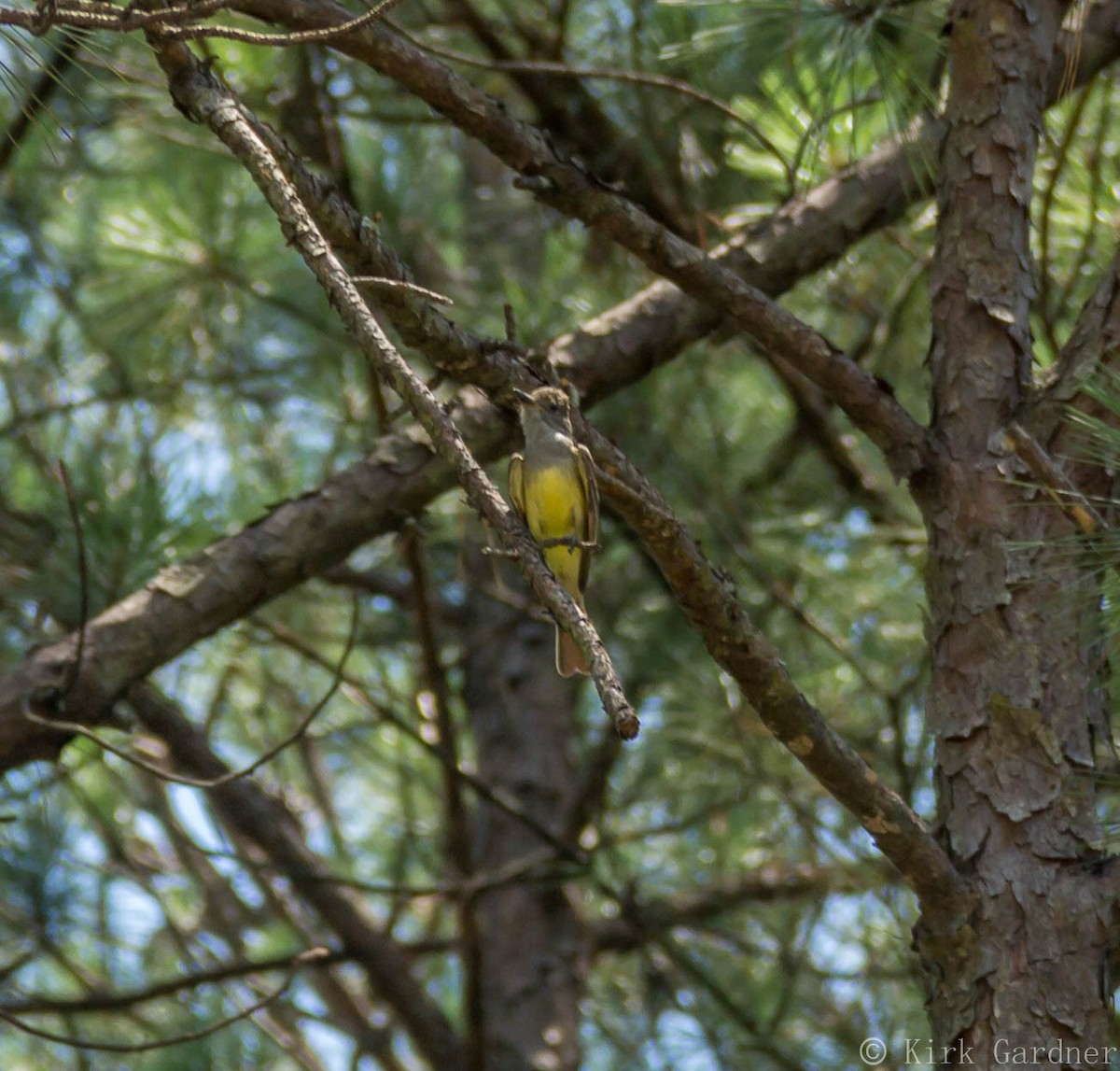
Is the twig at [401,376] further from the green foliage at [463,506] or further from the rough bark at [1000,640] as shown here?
the green foliage at [463,506]

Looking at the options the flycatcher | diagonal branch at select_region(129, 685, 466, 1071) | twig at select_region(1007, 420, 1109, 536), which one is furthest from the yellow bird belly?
diagonal branch at select_region(129, 685, 466, 1071)

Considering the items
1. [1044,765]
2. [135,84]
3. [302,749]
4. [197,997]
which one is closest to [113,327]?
[135,84]

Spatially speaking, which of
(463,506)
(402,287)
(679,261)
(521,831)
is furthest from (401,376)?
(521,831)

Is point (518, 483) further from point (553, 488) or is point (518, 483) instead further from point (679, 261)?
point (679, 261)

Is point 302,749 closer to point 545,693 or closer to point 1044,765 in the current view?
point 545,693

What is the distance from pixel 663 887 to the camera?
5551 mm

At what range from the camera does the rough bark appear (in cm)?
229

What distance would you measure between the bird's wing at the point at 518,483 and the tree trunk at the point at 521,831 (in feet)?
2.83

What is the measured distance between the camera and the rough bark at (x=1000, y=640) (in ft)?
7.52

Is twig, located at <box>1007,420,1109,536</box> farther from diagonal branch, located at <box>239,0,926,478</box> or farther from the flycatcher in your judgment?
the flycatcher

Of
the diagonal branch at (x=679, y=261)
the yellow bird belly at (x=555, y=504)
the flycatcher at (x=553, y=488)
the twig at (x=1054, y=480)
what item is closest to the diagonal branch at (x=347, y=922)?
the flycatcher at (x=553, y=488)

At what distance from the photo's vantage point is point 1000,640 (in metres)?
2.51

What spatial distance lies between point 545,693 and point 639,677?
37cm

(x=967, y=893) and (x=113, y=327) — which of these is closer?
(x=967, y=893)
